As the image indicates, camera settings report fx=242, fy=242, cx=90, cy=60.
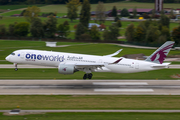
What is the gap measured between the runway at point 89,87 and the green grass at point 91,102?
1.74 metres

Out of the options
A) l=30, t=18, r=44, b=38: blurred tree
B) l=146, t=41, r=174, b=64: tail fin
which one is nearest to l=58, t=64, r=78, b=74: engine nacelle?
l=146, t=41, r=174, b=64: tail fin

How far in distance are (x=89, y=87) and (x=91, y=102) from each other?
6664 millimetres

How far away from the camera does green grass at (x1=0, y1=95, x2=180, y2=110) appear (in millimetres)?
25578

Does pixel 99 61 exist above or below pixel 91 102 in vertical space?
above

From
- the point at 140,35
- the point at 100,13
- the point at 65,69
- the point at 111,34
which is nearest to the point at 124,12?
the point at 100,13

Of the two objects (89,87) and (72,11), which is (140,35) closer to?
(89,87)

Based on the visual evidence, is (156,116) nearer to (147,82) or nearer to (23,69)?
(147,82)

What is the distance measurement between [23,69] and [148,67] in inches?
921

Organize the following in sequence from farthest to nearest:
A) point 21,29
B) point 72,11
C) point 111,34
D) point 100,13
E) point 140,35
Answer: point 72,11 → point 100,13 → point 21,29 → point 111,34 → point 140,35

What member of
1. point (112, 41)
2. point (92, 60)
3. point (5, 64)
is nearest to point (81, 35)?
point (112, 41)

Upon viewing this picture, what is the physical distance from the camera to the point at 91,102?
89.2 feet

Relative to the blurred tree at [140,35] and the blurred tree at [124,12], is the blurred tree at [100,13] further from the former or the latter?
the blurred tree at [140,35]

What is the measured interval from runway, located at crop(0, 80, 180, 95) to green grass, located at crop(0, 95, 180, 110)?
174cm

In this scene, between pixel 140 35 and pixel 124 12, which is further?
pixel 124 12
